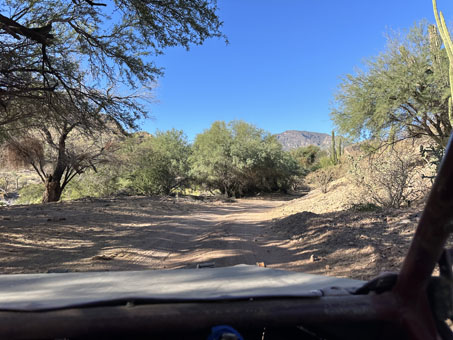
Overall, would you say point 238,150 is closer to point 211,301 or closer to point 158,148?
point 158,148

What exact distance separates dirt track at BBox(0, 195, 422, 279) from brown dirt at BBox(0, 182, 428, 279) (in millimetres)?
16

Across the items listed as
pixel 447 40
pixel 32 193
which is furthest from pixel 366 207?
pixel 32 193

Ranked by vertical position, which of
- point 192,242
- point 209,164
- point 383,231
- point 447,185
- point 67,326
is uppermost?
point 209,164

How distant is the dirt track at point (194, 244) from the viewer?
5715 mm

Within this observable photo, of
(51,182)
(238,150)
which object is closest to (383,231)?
(51,182)

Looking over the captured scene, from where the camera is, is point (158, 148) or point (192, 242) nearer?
point (192, 242)

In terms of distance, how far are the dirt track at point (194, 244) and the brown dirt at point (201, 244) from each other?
0.02m

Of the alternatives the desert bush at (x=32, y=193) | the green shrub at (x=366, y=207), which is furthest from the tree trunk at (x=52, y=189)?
the green shrub at (x=366, y=207)

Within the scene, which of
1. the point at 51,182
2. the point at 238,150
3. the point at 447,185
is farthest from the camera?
the point at 238,150

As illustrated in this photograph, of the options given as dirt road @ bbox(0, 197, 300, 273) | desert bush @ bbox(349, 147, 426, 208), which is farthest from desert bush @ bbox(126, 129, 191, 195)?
desert bush @ bbox(349, 147, 426, 208)

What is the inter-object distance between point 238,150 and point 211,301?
93.0 feet

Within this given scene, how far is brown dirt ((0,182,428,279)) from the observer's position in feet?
18.7

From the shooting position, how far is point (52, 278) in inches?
84.9

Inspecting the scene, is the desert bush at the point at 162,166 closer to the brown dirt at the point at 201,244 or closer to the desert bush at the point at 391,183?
the brown dirt at the point at 201,244
